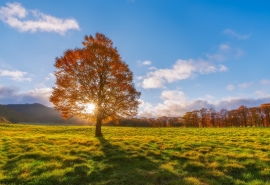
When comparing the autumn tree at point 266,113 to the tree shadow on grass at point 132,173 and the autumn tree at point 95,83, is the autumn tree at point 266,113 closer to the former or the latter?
the autumn tree at point 95,83

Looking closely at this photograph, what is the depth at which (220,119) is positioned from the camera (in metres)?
126

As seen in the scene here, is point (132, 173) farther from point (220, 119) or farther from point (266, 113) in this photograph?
point (220, 119)

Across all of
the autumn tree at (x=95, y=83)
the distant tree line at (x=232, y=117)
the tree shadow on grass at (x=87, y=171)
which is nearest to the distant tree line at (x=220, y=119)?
the distant tree line at (x=232, y=117)

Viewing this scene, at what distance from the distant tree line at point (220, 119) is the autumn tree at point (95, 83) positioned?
80490mm

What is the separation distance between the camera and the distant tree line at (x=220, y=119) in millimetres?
108188

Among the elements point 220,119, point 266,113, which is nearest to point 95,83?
point 266,113

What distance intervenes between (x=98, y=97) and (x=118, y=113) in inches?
149

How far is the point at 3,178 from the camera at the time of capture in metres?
10.7

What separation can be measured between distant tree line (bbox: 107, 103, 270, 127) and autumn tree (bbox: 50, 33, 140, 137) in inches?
3169

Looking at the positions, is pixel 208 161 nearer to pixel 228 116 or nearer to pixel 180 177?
pixel 180 177

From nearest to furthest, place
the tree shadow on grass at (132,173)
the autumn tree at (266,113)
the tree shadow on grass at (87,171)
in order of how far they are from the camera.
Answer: the tree shadow on grass at (132,173), the tree shadow on grass at (87,171), the autumn tree at (266,113)

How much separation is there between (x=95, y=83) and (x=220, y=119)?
387ft

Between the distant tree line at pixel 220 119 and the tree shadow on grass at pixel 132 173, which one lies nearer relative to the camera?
the tree shadow on grass at pixel 132 173

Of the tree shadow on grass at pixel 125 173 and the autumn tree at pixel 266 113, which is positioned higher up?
the autumn tree at pixel 266 113
